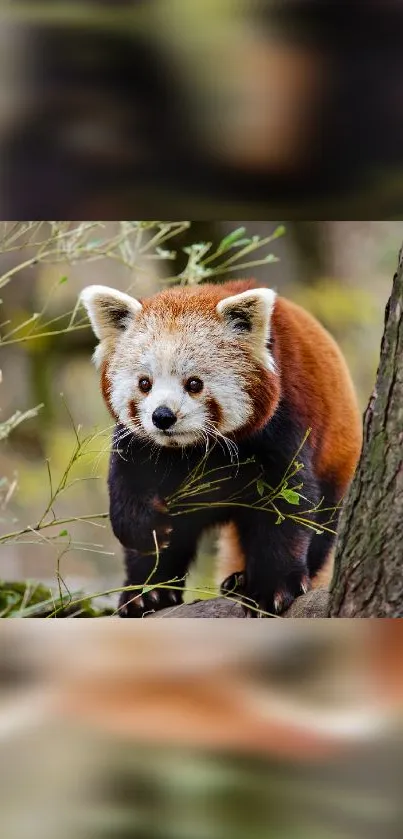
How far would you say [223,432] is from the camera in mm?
2242

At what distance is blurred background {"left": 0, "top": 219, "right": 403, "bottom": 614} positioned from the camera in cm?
229

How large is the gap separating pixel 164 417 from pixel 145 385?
0.09 metres

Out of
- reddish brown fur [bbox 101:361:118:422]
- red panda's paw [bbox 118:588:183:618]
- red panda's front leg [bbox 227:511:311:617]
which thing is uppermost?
reddish brown fur [bbox 101:361:118:422]

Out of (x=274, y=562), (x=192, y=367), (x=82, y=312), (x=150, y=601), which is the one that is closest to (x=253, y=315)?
(x=192, y=367)

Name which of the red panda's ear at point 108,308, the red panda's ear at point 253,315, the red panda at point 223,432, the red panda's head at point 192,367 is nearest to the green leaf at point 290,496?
the red panda at point 223,432

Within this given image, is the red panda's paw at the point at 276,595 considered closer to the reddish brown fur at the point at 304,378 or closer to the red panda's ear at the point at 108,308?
the reddish brown fur at the point at 304,378

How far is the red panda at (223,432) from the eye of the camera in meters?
2.23

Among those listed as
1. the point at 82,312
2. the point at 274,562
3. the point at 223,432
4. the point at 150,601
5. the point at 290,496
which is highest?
the point at 82,312

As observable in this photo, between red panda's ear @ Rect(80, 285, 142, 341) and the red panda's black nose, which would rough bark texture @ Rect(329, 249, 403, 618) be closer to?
the red panda's black nose

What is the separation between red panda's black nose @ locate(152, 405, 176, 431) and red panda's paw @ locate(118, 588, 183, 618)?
416 mm
